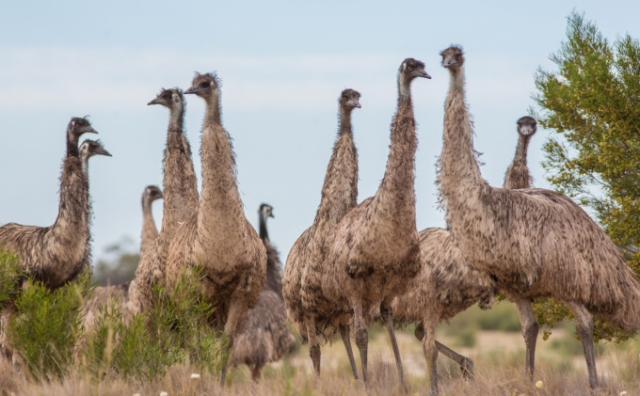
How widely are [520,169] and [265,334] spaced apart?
14.6 ft

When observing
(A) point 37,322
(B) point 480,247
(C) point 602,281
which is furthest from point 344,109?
(A) point 37,322

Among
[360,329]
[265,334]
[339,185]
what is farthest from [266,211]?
[360,329]

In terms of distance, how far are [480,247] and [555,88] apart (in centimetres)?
439

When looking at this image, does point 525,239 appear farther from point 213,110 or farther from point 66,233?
point 66,233

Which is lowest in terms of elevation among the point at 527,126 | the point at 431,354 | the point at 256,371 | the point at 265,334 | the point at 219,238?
the point at 256,371

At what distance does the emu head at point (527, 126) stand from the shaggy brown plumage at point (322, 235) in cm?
189

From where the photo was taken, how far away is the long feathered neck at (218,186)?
946 centimetres

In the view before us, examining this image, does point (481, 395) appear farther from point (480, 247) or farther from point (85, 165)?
point (85, 165)

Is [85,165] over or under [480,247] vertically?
over

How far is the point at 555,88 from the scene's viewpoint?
12.9 m

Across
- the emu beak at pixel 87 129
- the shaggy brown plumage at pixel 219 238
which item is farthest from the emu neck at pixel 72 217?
the shaggy brown plumage at pixel 219 238

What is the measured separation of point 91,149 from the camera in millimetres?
12250

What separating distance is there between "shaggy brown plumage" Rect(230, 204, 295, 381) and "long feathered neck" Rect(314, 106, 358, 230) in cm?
343

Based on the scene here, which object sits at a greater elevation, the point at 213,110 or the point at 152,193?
the point at 213,110
